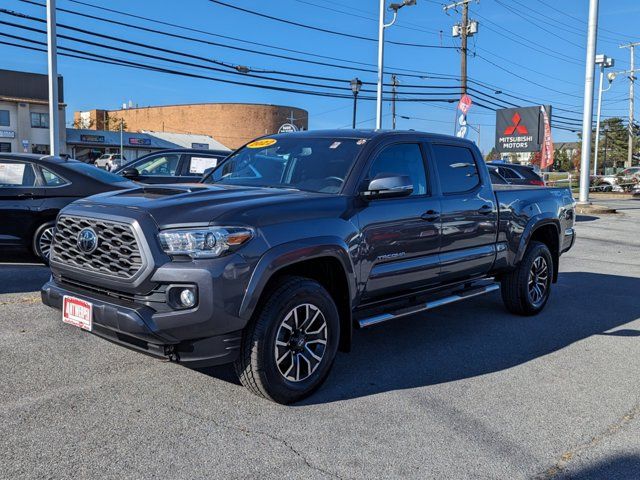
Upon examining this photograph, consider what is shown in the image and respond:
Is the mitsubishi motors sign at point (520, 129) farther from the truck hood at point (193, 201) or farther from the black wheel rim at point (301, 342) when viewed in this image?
the black wheel rim at point (301, 342)

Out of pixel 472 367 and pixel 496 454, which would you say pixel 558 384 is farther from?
pixel 496 454

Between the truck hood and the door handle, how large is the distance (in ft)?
3.57

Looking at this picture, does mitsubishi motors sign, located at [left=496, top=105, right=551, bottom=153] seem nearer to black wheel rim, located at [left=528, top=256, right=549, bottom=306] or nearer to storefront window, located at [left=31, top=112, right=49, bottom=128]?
black wheel rim, located at [left=528, top=256, right=549, bottom=306]

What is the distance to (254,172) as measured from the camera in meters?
5.00

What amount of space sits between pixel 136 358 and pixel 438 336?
9.34 ft

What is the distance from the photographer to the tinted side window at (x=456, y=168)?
538 cm

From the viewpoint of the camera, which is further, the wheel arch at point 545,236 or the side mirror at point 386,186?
the wheel arch at point 545,236

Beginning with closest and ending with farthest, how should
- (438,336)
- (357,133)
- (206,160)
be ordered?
(357,133)
(438,336)
(206,160)

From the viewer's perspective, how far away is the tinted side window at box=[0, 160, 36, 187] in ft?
25.0

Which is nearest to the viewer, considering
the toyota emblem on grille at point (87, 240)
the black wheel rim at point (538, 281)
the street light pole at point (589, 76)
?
the toyota emblem on grille at point (87, 240)

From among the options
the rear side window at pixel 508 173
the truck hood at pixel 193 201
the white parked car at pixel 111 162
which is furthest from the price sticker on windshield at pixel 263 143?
the white parked car at pixel 111 162

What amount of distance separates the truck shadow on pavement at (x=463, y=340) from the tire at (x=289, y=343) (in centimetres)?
22

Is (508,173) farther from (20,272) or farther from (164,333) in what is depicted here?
(164,333)

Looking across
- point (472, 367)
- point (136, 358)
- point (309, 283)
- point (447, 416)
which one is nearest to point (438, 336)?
point (472, 367)
